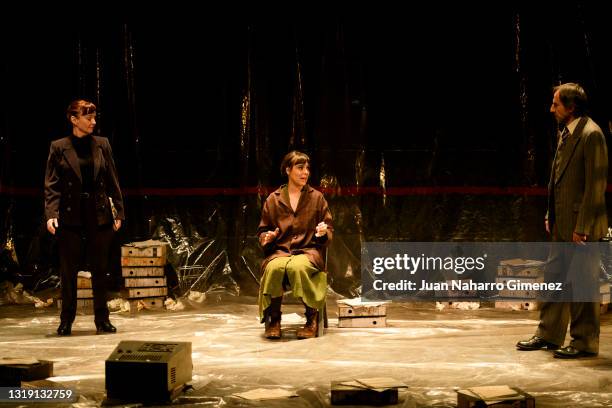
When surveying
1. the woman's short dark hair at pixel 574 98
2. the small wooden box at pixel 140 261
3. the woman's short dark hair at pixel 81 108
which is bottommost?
the small wooden box at pixel 140 261

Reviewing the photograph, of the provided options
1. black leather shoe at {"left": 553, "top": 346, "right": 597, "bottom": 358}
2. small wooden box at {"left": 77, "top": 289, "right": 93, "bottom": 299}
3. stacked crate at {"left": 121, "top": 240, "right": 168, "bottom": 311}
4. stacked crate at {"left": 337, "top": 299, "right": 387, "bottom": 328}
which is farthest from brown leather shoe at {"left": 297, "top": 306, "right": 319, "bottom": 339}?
small wooden box at {"left": 77, "top": 289, "right": 93, "bottom": 299}

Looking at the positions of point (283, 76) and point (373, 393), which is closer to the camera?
A: point (373, 393)

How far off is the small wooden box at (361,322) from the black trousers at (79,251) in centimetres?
187

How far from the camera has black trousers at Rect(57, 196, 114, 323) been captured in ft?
17.7

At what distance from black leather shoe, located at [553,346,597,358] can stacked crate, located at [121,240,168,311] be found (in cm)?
391

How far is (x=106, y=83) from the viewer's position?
7742 mm

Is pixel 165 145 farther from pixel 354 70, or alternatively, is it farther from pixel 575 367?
pixel 575 367

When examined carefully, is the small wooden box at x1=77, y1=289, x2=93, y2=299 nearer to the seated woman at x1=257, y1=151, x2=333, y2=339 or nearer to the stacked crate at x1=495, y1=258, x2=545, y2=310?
the seated woman at x1=257, y1=151, x2=333, y2=339

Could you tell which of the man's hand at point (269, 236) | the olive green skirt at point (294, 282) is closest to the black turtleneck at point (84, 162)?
the man's hand at point (269, 236)

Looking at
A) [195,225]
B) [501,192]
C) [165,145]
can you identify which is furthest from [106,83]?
[501,192]

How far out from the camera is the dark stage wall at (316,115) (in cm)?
734

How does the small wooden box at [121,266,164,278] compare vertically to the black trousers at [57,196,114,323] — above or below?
below

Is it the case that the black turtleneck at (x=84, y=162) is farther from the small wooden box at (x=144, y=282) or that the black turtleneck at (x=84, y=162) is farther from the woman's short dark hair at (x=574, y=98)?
the woman's short dark hair at (x=574, y=98)

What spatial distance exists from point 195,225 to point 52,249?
5.09 feet
